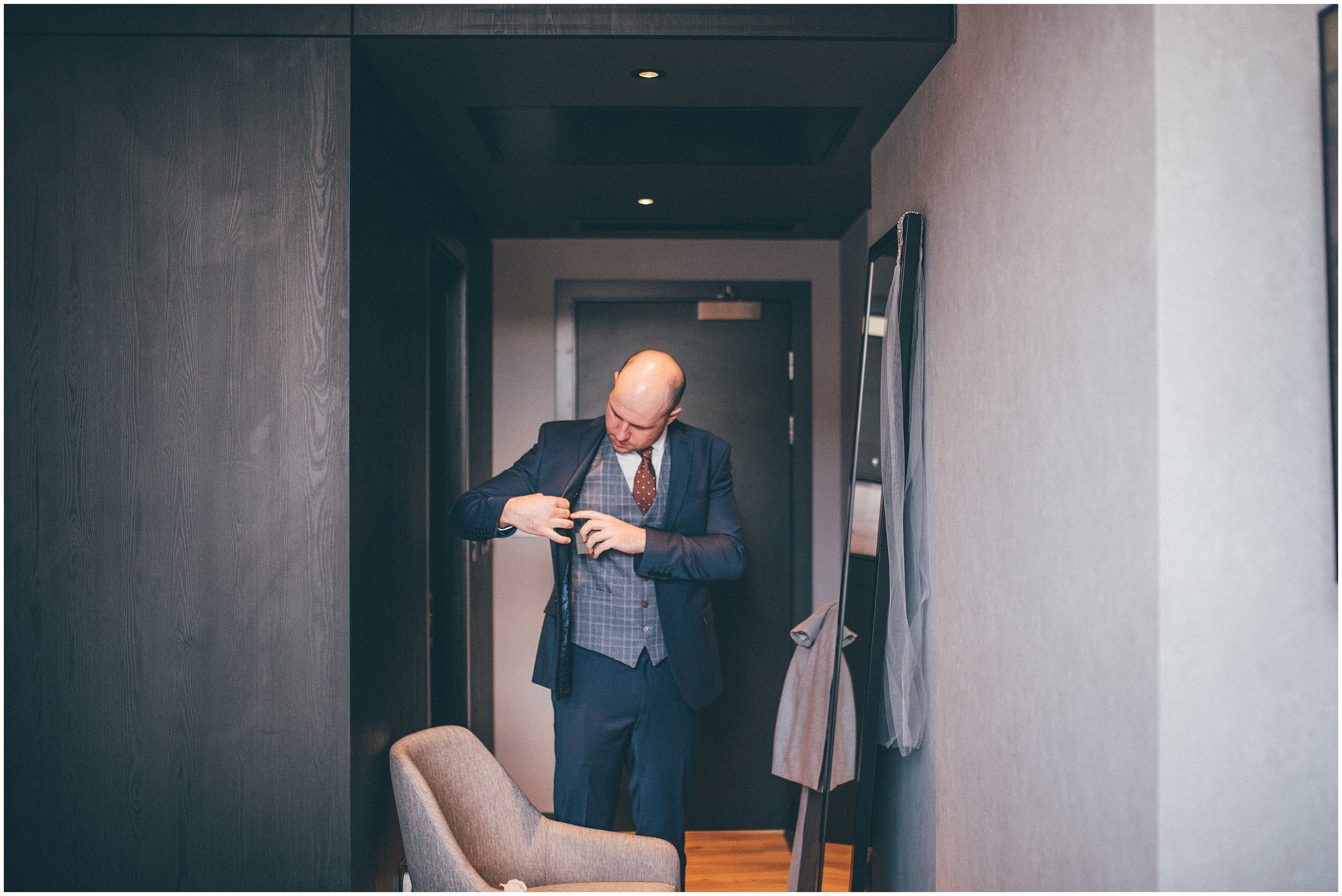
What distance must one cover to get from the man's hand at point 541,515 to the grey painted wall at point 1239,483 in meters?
1.31

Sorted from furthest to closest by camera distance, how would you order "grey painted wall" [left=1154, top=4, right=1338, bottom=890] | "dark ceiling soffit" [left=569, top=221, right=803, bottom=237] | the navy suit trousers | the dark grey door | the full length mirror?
→ the dark grey door → "dark ceiling soffit" [left=569, top=221, right=803, bottom=237] → the navy suit trousers → the full length mirror → "grey painted wall" [left=1154, top=4, right=1338, bottom=890]

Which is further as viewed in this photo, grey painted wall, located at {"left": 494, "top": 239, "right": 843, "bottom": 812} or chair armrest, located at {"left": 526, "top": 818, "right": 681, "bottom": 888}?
grey painted wall, located at {"left": 494, "top": 239, "right": 843, "bottom": 812}

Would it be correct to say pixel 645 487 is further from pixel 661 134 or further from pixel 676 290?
pixel 676 290

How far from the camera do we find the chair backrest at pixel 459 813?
1710 millimetres

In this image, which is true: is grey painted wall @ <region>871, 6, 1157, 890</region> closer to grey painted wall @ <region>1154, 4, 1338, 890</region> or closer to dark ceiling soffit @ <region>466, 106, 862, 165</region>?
grey painted wall @ <region>1154, 4, 1338, 890</region>

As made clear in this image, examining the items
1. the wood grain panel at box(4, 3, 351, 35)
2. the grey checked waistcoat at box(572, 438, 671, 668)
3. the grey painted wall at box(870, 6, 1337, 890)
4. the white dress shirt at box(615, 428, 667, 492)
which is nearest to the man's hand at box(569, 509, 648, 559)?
the grey checked waistcoat at box(572, 438, 671, 668)

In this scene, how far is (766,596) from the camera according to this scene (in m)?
3.63

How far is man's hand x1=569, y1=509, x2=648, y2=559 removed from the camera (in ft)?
6.75

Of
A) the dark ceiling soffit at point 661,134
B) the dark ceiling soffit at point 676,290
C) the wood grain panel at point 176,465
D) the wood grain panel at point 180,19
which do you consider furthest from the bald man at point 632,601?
the dark ceiling soffit at point 676,290

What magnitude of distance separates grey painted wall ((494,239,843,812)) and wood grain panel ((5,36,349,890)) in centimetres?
184

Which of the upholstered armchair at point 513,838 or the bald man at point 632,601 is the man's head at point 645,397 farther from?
the upholstered armchair at point 513,838

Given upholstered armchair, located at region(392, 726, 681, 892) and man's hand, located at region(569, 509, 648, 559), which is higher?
man's hand, located at region(569, 509, 648, 559)

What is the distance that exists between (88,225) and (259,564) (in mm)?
798

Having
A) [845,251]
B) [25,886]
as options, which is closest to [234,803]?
[25,886]
